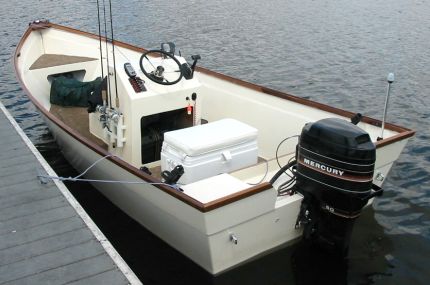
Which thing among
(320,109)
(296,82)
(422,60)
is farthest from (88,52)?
(422,60)

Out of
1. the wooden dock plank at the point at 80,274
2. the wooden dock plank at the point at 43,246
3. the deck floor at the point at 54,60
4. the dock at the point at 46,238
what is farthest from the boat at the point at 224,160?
the deck floor at the point at 54,60

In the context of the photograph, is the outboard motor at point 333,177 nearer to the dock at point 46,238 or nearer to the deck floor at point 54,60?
the dock at point 46,238

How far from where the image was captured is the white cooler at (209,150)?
4773 millimetres

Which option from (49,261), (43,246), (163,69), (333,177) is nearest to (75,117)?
(163,69)

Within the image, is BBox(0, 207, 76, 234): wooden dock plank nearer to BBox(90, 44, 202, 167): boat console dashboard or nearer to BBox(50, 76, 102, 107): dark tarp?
BBox(90, 44, 202, 167): boat console dashboard

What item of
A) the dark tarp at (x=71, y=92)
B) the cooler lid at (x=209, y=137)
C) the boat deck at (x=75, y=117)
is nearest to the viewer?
the cooler lid at (x=209, y=137)

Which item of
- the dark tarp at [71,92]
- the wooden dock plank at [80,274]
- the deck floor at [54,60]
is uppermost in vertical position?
the deck floor at [54,60]

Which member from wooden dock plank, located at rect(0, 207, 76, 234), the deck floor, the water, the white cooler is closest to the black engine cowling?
the water

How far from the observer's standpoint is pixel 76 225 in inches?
165

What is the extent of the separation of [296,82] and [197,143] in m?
7.29

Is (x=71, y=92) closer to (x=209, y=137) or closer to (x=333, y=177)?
(x=209, y=137)

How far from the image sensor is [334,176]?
161 inches

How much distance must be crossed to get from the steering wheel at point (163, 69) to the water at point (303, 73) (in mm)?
1803

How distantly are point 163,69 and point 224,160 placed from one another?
1.51 meters
